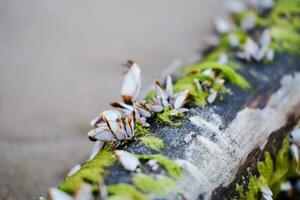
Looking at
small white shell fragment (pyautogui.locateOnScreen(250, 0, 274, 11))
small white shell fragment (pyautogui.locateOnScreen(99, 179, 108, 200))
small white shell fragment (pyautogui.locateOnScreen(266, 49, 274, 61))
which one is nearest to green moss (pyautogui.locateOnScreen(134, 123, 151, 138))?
small white shell fragment (pyautogui.locateOnScreen(99, 179, 108, 200))

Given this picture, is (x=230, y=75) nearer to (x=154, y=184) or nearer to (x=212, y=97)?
(x=212, y=97)

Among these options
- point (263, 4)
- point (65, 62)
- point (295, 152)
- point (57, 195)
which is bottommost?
point (295, 152)

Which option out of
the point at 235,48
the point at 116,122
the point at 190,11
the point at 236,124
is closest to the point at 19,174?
the point at 116,122

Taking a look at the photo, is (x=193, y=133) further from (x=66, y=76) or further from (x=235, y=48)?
(x=66, y=76)

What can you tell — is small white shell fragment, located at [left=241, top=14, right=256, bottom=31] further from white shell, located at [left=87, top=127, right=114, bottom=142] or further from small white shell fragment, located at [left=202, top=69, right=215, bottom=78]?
white shell, located at [left=87, top=127, right=114, bottom=142]

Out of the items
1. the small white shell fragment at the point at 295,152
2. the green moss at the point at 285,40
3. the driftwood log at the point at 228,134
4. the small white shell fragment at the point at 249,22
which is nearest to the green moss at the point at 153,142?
the driftwood log at the point at 228,134

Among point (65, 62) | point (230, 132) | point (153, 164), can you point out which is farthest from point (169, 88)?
point (65, 62)

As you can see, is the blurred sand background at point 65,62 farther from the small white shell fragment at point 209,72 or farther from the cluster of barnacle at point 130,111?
the small white shell fragment at point 209,72
